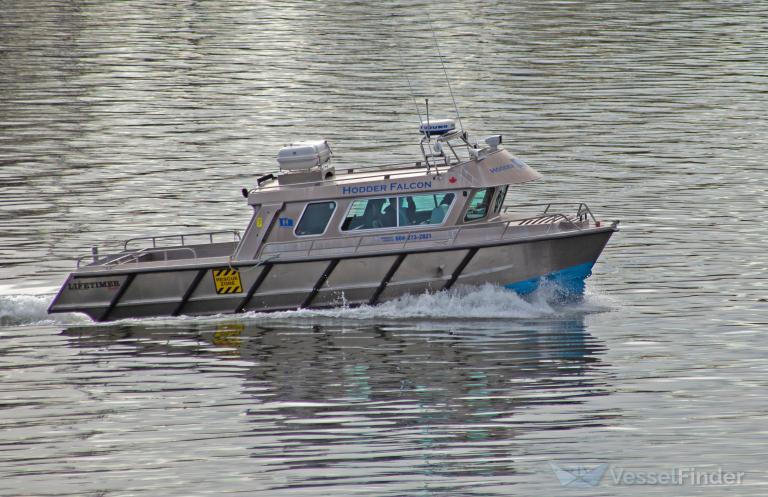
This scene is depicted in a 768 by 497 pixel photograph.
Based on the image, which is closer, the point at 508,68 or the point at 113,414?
the point at 113,414

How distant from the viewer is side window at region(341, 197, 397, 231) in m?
25.6

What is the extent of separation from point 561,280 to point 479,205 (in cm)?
213

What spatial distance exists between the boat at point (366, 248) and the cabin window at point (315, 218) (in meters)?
0.02

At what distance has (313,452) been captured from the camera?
18.4m

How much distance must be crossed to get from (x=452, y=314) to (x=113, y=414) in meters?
7.36

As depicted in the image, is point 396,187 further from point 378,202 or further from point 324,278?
point 324,278

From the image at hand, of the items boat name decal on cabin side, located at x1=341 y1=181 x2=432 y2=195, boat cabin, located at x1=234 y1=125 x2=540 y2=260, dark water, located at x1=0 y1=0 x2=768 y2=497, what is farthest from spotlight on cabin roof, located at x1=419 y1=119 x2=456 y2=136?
dark water, located at x1=0 y1=0 x2=768 y2=497

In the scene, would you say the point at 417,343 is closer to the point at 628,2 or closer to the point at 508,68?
the point at 508,68

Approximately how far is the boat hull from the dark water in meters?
0.36

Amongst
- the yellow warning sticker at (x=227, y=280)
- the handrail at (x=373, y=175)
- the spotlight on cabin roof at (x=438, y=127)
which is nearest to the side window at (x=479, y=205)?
the handrail at (x=373, y=175)

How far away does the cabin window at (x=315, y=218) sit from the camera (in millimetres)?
25734

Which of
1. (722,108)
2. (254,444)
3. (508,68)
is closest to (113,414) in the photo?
(254,444)

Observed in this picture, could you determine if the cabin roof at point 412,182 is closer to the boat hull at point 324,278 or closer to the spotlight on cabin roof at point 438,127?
the spotlight on cabin roof at point 438,127

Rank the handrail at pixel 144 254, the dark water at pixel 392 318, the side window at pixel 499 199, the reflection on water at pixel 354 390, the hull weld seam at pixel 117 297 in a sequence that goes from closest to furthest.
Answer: the reflection on water at pixel 354 390, the dark water at pixel 392 318, the hull weld seam at pixel 117 297, the side window at pixel 499 199, the handrail at pixel 144 254
